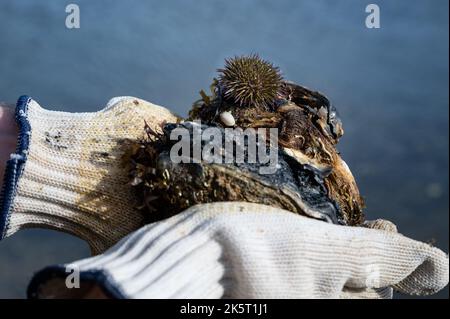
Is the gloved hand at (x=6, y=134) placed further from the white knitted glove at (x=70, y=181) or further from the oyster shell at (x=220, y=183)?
the oyster shell at (x=220, y=183)

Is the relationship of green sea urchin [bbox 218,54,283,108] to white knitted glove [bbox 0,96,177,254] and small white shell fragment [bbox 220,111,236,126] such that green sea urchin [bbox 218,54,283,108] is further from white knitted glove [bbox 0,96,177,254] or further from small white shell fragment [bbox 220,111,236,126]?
white knitted glove [bbox 0,96,177,254]

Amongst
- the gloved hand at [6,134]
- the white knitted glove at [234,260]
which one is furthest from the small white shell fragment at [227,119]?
the gloved hand at [6,134]

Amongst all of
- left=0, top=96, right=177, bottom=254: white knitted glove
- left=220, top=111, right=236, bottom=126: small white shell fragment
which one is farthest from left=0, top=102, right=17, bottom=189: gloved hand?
left=220, top=111, right=236, bottom=126: small white shell fragment

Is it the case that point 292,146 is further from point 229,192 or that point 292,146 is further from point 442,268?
point 442,268

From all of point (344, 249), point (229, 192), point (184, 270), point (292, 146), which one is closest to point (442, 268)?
point (344, 249)

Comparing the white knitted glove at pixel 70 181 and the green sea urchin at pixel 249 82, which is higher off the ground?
the green sea urchin at pixel 249 82
